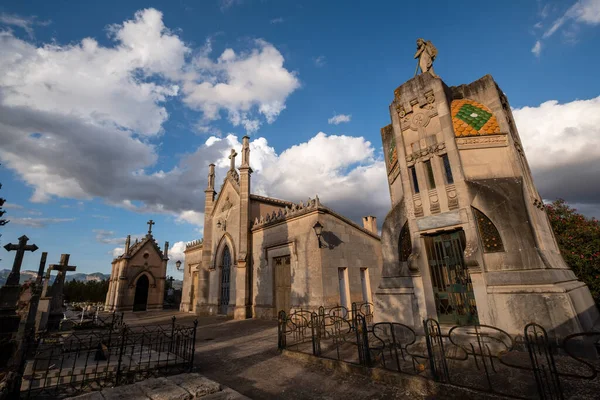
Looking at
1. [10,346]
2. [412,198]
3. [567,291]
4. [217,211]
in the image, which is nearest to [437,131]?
[412,198]

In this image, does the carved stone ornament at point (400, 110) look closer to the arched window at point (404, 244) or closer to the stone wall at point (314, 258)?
the arched window at point (404, 244)

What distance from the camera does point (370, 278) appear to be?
15469 millimetres

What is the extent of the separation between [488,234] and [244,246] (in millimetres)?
13388

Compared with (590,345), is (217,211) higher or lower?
higher

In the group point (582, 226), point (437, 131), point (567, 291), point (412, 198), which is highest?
point (437, 131)

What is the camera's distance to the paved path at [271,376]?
201 inches

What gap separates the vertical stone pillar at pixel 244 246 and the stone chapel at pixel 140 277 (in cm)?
1649

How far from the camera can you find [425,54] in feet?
32.9

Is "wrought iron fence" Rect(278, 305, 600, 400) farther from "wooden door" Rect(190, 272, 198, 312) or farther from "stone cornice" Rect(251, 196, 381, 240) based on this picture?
"wooden door" Rect(190, 272, 198, 312)

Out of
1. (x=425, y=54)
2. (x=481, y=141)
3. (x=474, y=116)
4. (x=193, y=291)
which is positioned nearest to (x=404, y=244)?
(x=481, y=141)

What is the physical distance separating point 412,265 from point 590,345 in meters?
3.83

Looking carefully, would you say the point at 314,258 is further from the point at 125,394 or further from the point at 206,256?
the point at 206,256

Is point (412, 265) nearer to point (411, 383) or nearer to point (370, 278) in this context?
point (411, 383)

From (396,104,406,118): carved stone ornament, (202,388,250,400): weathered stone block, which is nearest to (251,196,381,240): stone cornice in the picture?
(396,104,406,118): carved stone ornament
